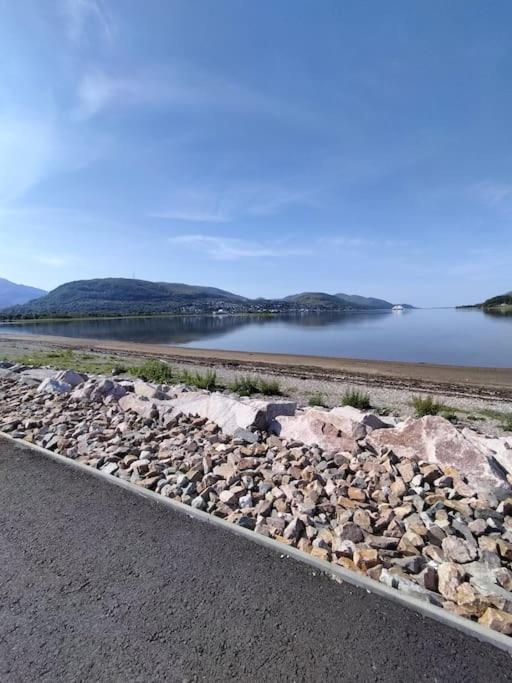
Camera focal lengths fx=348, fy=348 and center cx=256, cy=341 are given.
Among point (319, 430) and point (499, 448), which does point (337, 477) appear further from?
point (499, 448)

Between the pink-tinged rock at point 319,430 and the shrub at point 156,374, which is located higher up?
the pink-tinged rock at point 319,430

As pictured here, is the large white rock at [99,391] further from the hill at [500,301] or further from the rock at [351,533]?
the hill at [500,301]

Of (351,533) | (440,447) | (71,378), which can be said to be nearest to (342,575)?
(351,533)

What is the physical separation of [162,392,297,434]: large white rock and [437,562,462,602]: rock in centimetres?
354

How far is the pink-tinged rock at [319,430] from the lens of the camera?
511 cm

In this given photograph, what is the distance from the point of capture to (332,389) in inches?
562

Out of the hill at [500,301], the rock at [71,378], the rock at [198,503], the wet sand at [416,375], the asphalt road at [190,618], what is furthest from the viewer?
the hill at [500,301]

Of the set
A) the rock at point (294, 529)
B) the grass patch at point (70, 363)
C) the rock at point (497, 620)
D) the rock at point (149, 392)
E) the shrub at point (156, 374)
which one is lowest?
the grass patch at point (70, 363)

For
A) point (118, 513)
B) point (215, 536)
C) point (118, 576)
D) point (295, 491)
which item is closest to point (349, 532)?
point (295, 491)

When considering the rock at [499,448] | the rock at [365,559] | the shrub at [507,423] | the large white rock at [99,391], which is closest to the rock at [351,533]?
the rock at [365,559]

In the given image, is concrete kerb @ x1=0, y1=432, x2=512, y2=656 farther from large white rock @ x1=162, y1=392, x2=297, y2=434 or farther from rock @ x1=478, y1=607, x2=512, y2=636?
large white rock @ x1=162, y1=392, x2=297, y2=434

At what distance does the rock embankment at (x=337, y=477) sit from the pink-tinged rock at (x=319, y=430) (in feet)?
0.06

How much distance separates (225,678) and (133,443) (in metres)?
4.05

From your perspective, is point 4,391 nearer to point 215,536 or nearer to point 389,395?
point 215,536
